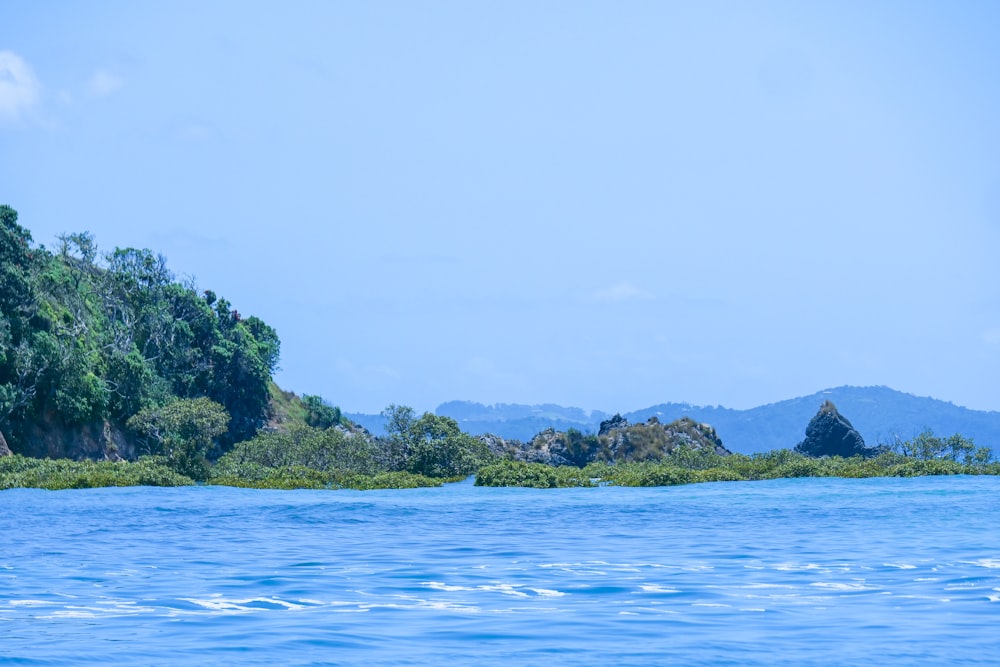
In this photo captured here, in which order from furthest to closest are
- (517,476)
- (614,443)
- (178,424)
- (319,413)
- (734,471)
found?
(319,413)
(614,443)
(178,424)
(734,471)
(517,476)

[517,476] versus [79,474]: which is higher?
[517,476]

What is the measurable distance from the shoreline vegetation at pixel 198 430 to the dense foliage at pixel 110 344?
0.09 meters

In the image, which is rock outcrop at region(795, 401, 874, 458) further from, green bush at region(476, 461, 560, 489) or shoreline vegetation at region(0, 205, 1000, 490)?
green bush at region(476, 461, 560, 489)

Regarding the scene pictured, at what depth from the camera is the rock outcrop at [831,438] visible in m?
67.4

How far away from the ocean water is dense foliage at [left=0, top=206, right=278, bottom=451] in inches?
951

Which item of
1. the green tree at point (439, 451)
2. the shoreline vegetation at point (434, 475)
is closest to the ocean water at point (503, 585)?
the shoreline vegetation at point (434, 475)

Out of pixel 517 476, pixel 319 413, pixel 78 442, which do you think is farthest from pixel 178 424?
pixel 319 413

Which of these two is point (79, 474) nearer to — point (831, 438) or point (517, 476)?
point (517, 476)

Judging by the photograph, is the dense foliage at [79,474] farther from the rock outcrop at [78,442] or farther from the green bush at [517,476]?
the green bush at [517,476]

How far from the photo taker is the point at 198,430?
53.4 m

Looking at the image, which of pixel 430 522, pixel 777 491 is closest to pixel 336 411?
pixel 777 491

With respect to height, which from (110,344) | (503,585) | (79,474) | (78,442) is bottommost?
(503,585)

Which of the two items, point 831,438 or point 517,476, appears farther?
point 831,438

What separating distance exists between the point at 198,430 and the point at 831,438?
39.5 metres
